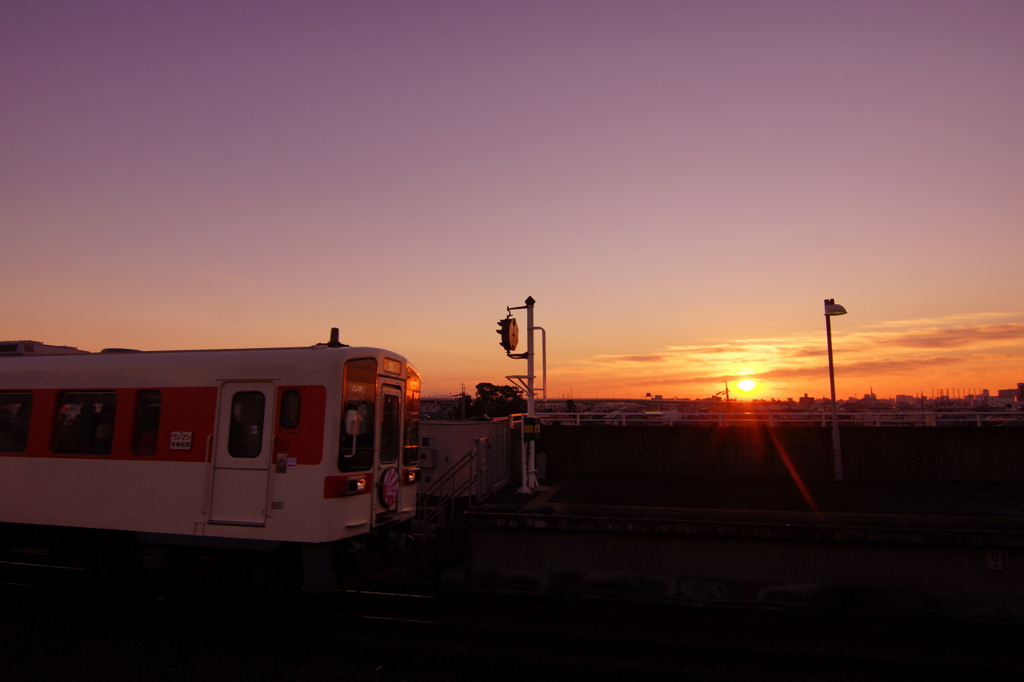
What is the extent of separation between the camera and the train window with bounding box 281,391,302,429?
716 cm

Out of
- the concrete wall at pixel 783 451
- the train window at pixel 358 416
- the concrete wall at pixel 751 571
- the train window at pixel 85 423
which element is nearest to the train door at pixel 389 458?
the train window at pixel 358 416

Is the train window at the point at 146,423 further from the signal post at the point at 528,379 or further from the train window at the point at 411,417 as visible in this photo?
the signal post at the point at 528,379

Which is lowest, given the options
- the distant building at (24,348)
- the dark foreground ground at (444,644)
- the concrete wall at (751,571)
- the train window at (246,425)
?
the dark foreground ground at (444,644)

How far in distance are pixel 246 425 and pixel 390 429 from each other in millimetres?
1878

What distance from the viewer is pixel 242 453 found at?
7.26 m

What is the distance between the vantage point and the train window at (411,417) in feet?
28.8

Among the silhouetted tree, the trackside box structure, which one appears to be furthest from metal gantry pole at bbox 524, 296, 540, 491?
the silhouetted tree

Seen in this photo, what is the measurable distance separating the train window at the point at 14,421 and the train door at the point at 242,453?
3338 mm

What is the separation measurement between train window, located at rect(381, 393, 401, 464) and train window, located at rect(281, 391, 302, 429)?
1.25 meters

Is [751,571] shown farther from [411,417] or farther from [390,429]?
[390,429]

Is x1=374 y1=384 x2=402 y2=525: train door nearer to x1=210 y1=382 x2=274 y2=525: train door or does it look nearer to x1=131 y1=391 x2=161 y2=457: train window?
x1=210 y1=382 x2=274 y2=525: train door

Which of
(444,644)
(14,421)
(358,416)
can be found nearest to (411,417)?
(358,416)

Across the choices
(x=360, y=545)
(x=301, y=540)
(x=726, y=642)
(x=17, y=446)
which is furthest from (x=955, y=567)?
(x=17, y=446)

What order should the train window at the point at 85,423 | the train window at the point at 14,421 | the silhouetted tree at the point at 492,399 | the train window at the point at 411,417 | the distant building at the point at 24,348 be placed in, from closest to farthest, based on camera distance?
the train window at the point at 85,423
the train window at the point at 14,421
the train window at the point at 411,417
the distant building at the point at 24,348
the silhouetted tree at the point at 492,399
